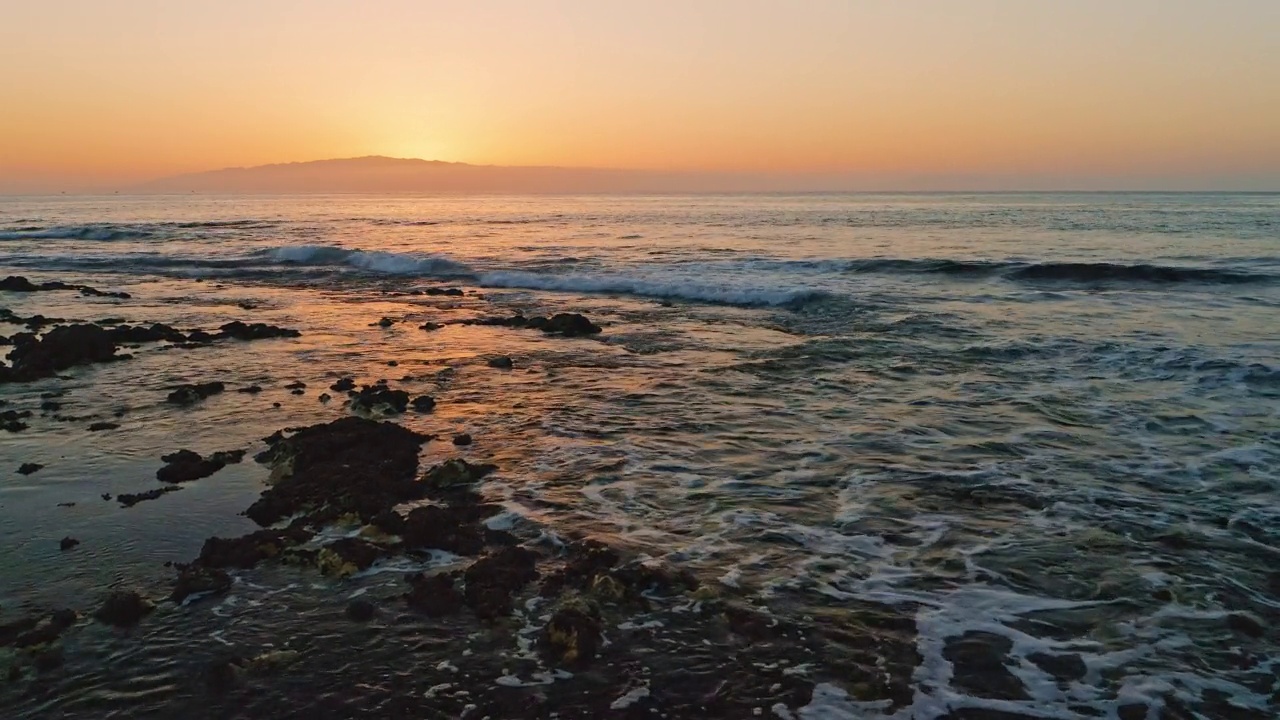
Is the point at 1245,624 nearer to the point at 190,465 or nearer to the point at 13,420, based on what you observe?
the point at 190,465

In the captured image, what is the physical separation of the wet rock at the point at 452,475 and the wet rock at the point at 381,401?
10.2ft

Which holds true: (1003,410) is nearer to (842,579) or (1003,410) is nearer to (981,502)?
(981,502)

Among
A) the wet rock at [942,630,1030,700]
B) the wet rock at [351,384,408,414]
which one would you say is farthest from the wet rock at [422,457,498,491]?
the wet rock at [942,630,1030,700]

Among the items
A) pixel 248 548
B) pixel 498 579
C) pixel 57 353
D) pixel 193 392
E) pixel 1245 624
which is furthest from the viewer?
pixel 57 353

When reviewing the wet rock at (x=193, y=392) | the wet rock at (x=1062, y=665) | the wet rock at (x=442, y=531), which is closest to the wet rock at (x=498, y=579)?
the wet rock at (x=442, y=531)

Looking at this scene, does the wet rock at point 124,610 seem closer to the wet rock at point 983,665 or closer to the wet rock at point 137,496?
the wet rock at point 137,496

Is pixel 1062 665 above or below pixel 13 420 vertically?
below

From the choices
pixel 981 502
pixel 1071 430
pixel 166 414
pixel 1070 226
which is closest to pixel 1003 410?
pixel 1071 430

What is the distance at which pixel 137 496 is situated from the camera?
324 inches

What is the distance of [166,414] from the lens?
38.3 feet

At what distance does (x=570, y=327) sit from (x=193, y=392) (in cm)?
892

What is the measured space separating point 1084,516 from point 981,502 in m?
0.96

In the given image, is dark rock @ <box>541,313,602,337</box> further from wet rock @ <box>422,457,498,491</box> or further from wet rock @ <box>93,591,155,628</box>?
wet rock @ <box>93,591,155,628</box>

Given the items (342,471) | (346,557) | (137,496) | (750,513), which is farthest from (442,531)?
(137,496)
